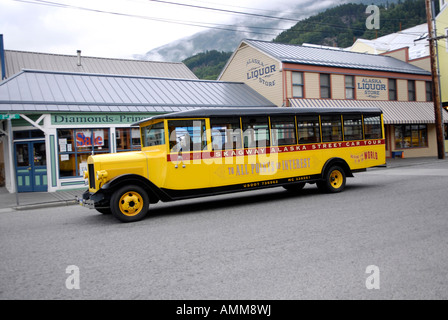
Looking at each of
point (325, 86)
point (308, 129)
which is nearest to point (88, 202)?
point (308, 129)

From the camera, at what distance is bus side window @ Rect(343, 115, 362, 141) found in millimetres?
11594

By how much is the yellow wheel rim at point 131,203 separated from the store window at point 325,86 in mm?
18104

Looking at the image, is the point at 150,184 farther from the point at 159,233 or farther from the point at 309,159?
the point at 309,159

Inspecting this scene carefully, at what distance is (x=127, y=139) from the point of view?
56.2ft

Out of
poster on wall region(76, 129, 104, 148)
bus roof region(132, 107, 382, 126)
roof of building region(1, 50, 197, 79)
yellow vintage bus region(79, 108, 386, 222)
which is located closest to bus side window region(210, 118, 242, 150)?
yellow vintage bus region(79, 108, 386, 222)

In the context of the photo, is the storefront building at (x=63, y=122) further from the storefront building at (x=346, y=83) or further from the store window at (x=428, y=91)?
the store window at (x=428, y=91)

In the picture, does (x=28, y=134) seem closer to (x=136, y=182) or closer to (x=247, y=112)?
(x=136, y=182)

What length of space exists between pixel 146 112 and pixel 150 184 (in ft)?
31.8

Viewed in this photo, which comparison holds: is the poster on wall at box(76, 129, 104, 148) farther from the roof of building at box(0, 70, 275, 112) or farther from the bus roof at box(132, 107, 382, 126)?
the bus roof at box(132, 107, 382, 126)

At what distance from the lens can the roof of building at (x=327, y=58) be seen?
23.1m

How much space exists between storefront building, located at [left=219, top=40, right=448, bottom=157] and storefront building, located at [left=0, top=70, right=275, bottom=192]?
7.28 m

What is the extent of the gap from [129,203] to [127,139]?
375 inches
